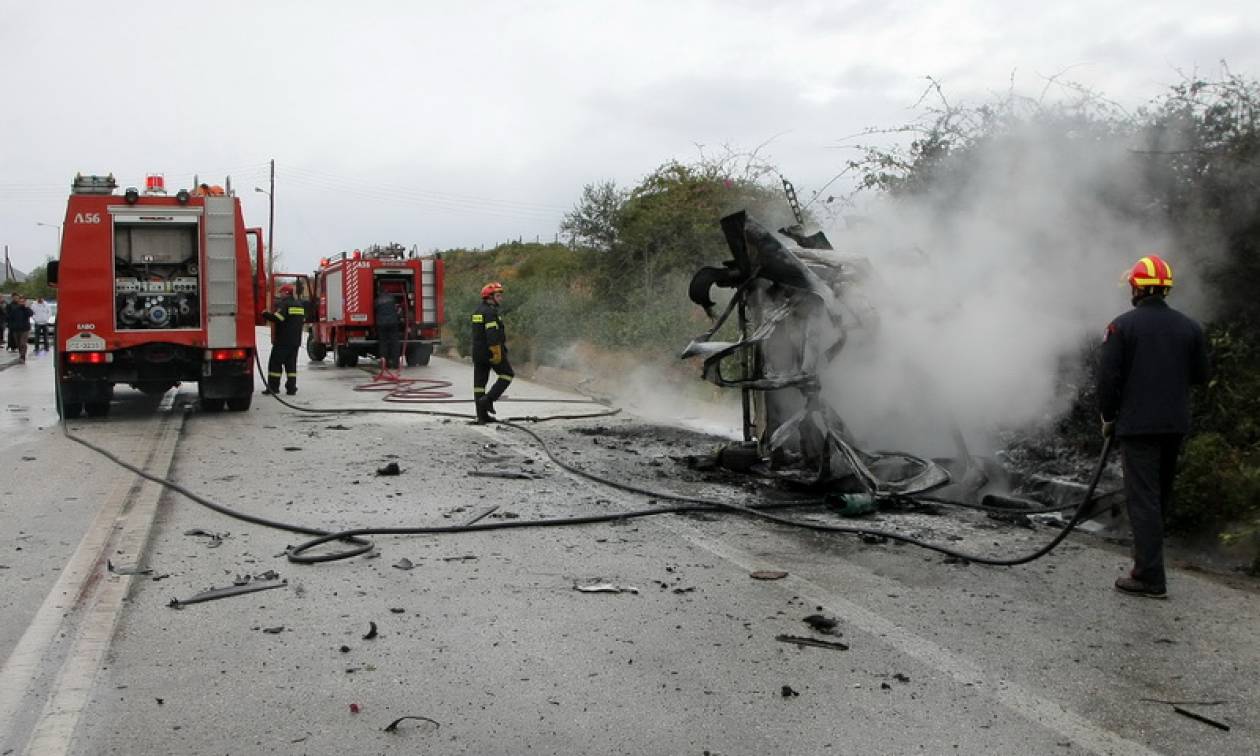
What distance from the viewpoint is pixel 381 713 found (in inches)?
144

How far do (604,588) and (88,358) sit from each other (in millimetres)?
9788

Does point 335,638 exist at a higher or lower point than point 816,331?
lower

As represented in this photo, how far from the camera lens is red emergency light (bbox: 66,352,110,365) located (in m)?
12.5

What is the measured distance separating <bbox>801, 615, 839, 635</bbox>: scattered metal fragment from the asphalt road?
4cm

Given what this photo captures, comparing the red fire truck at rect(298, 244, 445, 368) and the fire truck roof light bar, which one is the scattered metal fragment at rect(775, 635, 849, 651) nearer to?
the fire truck roof light bar

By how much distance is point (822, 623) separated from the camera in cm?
463

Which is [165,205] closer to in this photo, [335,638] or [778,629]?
[335,638]

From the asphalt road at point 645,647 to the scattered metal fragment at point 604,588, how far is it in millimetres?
65

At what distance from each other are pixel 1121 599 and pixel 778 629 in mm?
1868

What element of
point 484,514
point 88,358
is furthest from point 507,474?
point 88,358

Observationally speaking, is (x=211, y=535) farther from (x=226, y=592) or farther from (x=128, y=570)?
(x=226, y=592)

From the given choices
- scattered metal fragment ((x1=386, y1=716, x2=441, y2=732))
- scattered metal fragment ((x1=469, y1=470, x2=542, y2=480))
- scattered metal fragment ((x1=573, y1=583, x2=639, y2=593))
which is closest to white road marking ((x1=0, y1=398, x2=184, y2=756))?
scattered metal fragment ((x1=386, y1=716, x2=441, y2=732))

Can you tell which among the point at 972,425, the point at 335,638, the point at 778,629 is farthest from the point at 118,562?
the point at 972,425

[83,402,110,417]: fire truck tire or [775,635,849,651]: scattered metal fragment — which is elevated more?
[83,402,110,417]: fire truck tire
